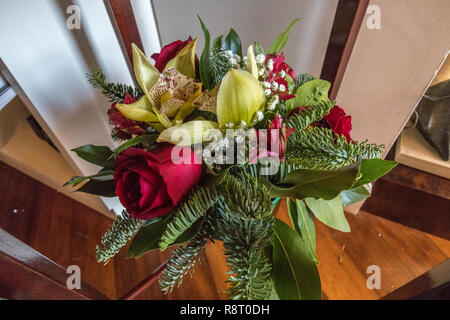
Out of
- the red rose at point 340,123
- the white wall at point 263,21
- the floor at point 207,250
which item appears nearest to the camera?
the red rose at point 340,123

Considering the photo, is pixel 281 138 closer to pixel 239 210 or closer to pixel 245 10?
pixel 239 210

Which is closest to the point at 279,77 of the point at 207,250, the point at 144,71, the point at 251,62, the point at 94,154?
the point at 251,62

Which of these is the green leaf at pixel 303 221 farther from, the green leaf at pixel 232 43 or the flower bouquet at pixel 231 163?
the green leaf at pixel 232 43

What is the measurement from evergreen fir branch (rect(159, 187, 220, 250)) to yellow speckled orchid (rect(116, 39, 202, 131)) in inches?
3.4

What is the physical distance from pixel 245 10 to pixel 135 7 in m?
0.22

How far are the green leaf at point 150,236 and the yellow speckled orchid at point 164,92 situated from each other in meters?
0.12

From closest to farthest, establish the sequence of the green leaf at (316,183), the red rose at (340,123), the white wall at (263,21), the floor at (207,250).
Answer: the green leaf at (316,183) → the red rose at (340,123) → the white wall at (263,21) → the floor at (207,250)

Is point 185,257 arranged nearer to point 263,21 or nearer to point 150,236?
point 150,236

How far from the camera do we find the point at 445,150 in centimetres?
69

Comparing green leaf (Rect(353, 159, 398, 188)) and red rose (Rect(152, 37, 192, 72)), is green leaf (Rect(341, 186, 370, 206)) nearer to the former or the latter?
green leaf (Rect(353, 159, 398, 188))

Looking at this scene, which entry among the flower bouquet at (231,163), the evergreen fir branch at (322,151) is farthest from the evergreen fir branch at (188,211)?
the evergreen fir branch at (322,151)

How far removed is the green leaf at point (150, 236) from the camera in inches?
13.5

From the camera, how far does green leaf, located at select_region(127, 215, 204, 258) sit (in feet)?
1.13

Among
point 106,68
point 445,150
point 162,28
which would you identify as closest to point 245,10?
point 162,28
